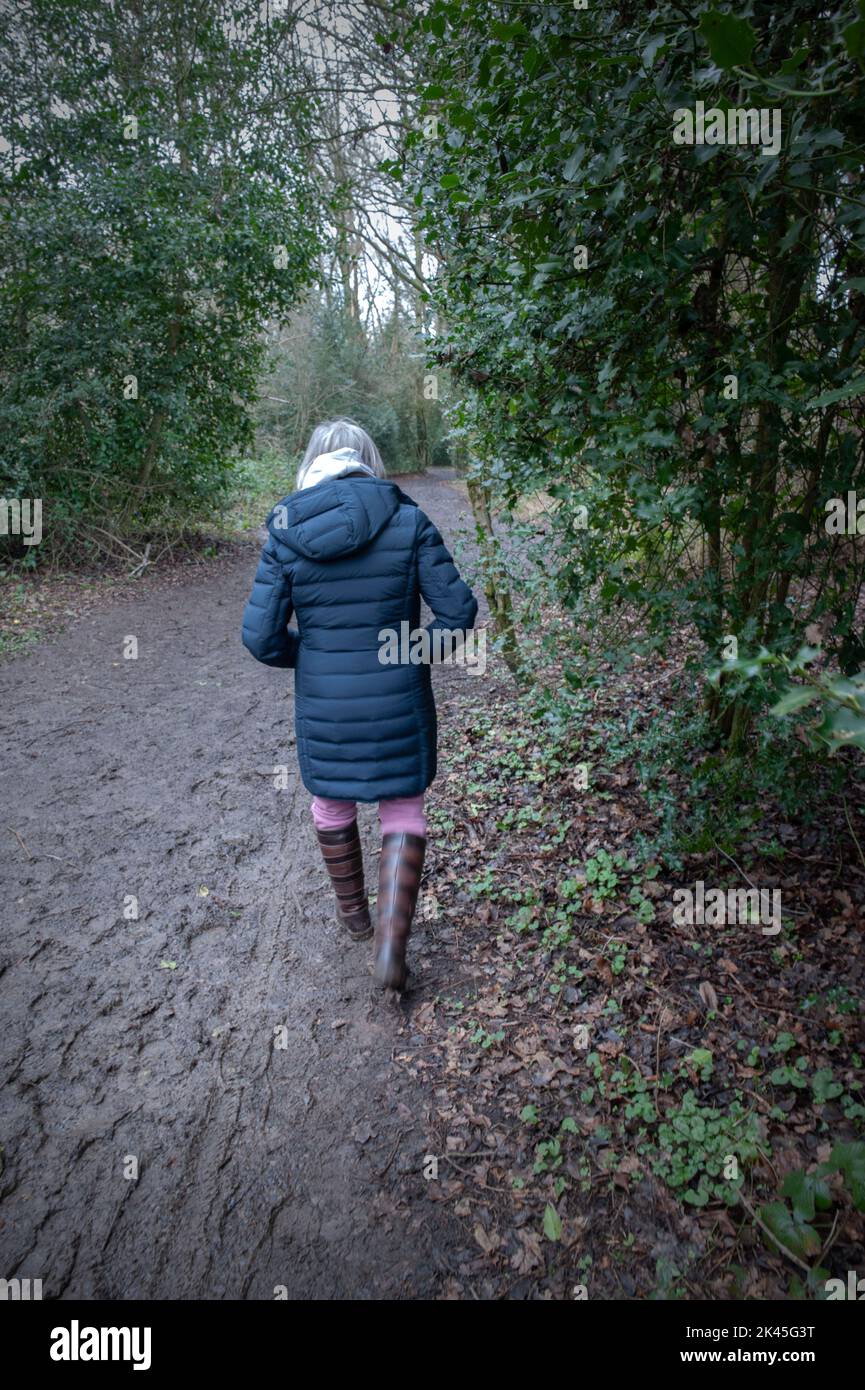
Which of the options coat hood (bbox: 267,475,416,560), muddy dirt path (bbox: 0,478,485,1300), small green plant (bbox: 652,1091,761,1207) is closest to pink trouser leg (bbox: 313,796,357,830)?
muddy dirt path (bbox: 0,478,485,1300)

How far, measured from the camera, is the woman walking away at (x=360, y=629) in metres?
2.77

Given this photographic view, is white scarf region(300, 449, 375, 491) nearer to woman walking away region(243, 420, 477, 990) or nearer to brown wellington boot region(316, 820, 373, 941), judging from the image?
woman walking away region(243, 420, 477, 990)

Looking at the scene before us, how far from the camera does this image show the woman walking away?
2770 millimetres

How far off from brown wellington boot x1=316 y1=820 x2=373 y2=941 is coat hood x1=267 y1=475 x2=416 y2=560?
1182mm

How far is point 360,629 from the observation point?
2.86m

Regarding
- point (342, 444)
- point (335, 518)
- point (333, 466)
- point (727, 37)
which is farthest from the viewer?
point (342, 444)

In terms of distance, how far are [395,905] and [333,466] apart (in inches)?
68.8

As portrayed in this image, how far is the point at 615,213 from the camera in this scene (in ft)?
7.34

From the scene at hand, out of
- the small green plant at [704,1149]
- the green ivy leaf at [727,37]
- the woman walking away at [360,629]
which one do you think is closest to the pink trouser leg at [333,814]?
the woman walking away at [360,629]

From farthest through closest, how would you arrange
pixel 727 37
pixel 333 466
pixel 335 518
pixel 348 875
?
pixel 348 875
pixel 333 466
pixel 335 518
pixel 727 37

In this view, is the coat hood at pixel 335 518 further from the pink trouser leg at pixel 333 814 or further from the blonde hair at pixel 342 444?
the pink trouser leg at pixel 333 814

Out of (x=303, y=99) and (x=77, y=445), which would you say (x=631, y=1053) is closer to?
(x=77, y=445)

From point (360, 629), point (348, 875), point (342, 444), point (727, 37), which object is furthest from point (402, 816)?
point (727, 37)

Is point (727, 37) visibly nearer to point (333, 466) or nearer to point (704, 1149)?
point (333, 466)
